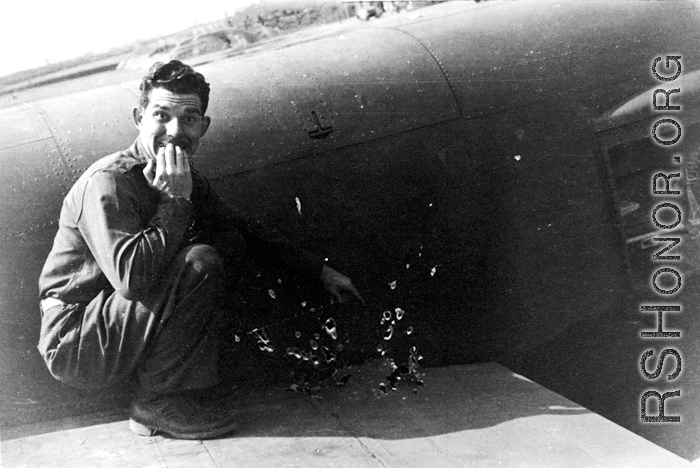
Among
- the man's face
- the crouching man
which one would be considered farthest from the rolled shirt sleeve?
the man's face

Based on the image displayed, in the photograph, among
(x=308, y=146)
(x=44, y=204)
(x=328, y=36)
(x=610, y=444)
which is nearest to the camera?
(x=610, y=444)

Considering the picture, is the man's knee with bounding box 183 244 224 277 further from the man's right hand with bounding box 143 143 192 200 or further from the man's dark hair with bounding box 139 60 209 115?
the man's dark hair with bounding box 139 60 209 115

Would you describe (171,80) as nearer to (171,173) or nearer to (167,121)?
(167,121)

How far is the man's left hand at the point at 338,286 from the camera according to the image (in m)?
3.41

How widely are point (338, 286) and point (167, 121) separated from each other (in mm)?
993

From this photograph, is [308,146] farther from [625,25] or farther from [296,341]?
[625,25]

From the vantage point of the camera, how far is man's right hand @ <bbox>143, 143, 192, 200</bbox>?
2830 mm

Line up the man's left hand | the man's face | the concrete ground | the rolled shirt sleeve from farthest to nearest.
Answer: the man's left hand → the man's face → the concrete ground → the rolled shirt sleeve

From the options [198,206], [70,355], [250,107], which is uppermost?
[250,107]

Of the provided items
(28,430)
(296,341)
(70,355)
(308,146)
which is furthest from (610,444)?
(28,430)

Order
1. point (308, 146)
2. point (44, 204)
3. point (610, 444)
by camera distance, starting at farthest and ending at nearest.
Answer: point (308, 146) → point (44, 204) → point (610, 444)

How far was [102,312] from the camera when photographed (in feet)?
9.53

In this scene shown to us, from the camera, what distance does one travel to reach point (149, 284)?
279cm

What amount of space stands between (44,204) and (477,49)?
2.18 m
